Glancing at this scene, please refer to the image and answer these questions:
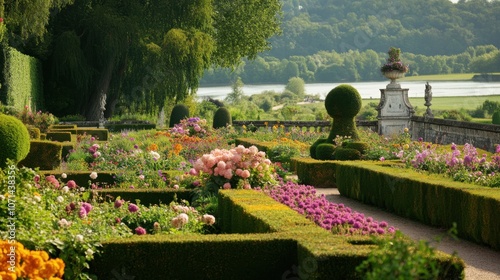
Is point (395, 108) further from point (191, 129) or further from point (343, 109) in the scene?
point (343, 109)

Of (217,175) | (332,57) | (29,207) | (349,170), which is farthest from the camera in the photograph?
(332,57)

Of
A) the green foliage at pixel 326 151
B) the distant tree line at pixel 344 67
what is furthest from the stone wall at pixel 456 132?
the distant tree line at pixel 344 67

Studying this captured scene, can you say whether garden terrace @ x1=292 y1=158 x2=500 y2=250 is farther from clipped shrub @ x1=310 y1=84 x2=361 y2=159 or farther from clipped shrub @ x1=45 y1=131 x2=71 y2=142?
clipped shrub @ x1=45 y1=131 x2=71 y2=142

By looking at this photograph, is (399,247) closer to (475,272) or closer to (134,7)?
(475,272)

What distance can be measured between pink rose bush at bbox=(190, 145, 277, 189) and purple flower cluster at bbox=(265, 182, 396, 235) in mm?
515

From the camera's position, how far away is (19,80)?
26391mm

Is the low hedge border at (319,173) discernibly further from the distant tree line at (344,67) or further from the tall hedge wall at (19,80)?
the distant tree line at (344,67)

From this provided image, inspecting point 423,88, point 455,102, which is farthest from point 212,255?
point 423,88

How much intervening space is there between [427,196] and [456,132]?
40.1 feet

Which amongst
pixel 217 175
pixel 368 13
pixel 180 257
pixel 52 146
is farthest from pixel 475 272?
pixel 368 13

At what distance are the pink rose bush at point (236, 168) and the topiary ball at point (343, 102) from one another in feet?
25.4

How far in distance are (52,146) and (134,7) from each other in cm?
1868

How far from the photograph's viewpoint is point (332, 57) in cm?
8188

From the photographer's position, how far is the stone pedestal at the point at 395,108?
26.2 m
